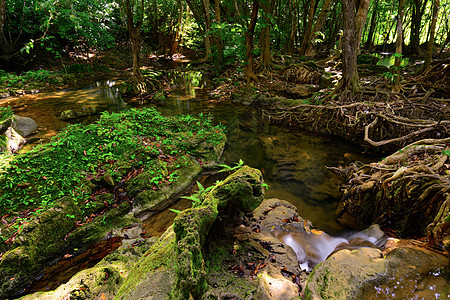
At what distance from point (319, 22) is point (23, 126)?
1617cm

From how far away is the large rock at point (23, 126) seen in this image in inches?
279

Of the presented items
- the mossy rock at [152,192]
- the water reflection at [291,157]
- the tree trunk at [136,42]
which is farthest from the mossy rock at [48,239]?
the tree trunk at [136,42]

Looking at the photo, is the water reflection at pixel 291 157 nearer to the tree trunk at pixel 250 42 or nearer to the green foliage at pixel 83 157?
the green foliage at pixel 83 157

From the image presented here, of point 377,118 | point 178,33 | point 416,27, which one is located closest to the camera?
point 377,118

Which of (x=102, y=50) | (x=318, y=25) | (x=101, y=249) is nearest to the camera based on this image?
(x=101, y=249)

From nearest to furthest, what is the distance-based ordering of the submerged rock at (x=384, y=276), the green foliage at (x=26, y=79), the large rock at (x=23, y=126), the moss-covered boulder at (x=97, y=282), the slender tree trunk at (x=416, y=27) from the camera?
the submerged rock at (x=384, y=276) → the moss-covered boulder at (x=97, y=282) → the large rock at (x=23, y=126) → the green foliage at (x=26, y=79) → the slender tree trunk at (x=416, y=27)

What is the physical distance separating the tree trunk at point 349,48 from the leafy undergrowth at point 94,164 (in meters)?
5.19

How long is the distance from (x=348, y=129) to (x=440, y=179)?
4808 mm

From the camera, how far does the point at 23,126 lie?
7.33 m

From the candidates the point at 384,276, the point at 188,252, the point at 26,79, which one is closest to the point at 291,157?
the point at 384,276

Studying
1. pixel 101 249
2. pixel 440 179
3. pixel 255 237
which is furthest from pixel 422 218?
pixel 101 249

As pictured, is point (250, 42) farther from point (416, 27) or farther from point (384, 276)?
point (416, 27)

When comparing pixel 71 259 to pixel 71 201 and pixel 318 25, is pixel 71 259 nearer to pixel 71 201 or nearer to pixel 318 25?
pixel 71 201

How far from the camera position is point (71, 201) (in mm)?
4191
